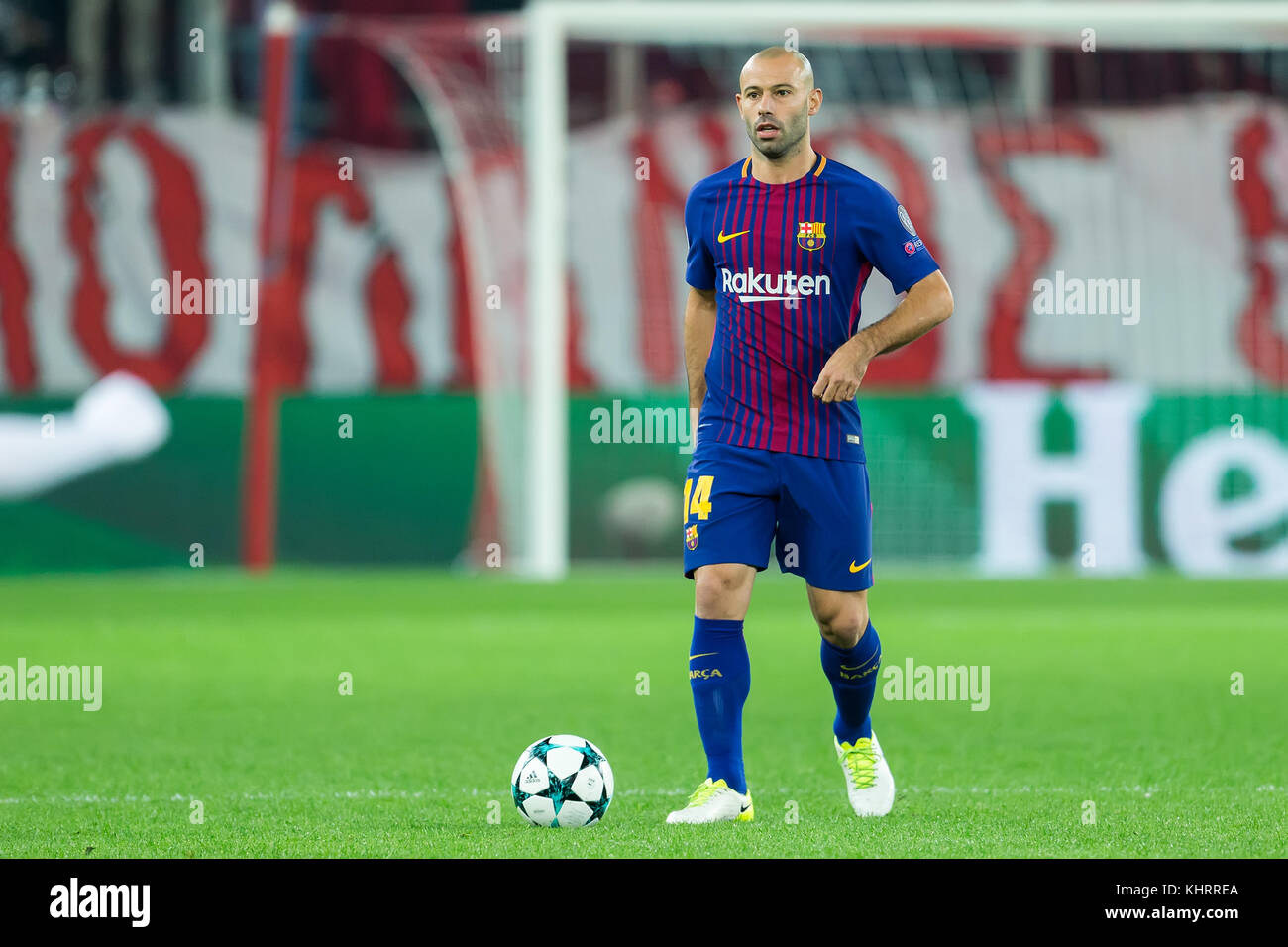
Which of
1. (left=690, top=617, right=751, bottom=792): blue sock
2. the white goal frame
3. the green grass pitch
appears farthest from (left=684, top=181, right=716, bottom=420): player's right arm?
the white goal frame

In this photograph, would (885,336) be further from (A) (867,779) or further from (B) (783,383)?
(A) (867,779)

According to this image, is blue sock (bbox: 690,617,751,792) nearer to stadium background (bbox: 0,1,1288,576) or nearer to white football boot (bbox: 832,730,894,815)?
white football boot (bbox: 832,730,894,815)

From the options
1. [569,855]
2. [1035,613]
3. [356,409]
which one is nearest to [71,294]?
[356,409]

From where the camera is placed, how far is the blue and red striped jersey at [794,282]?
551 centimetres

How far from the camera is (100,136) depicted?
Result: 67.5 ft

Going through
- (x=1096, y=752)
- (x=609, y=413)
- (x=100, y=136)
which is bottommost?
(x=1096, y=752)

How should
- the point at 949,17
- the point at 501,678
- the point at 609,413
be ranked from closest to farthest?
the point at 501,678
the point at 949,17
the point at 609,413

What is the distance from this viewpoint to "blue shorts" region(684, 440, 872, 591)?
17.9ft

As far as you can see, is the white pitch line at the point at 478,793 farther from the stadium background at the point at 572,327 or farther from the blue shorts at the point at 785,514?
the stadium background at the point at 572,327

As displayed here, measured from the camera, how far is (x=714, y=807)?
537 centimetres

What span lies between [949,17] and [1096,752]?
11163mm

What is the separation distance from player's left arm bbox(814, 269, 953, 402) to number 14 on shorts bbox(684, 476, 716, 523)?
1.28ft

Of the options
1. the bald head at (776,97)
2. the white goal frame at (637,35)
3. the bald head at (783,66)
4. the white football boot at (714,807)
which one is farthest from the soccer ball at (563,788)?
the white goal frame at (637,35)
